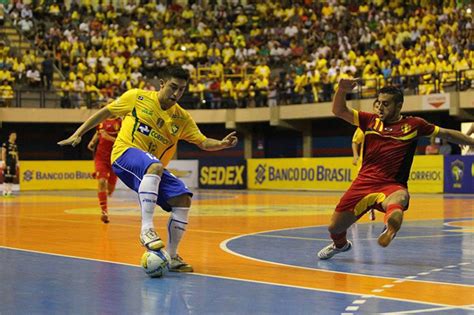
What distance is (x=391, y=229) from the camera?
9.23 meters

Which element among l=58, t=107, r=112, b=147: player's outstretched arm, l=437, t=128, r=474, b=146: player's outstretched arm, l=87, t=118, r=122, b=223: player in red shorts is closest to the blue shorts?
l=58, t=107, r=112, b=147: player's outstretched arm

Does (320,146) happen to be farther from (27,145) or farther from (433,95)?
(27,145)

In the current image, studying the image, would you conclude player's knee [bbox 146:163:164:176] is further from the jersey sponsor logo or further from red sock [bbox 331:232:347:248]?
the jersey sponsor logo

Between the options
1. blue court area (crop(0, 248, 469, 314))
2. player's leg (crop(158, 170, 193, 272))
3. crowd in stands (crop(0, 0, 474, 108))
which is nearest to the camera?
blue court area (crop(0, 248, 469, 314))

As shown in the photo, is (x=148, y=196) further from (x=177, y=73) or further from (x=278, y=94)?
(x=278, y=94)

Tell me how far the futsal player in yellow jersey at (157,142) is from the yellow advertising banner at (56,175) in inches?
1236

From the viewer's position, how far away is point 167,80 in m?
9.70

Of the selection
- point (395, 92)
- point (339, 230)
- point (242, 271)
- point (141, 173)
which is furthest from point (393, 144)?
point (141, 173)

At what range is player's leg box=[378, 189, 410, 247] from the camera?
909 centimetres

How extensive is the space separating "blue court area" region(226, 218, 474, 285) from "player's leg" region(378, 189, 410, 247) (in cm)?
38

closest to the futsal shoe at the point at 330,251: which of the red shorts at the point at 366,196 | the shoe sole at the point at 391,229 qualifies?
the red shorts at the point at 366,196

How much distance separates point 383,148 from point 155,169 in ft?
8.84

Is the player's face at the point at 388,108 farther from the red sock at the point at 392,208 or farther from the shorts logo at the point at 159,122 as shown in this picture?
the shorts logo at the point at 159,122

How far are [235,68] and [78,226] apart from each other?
28.1 m
